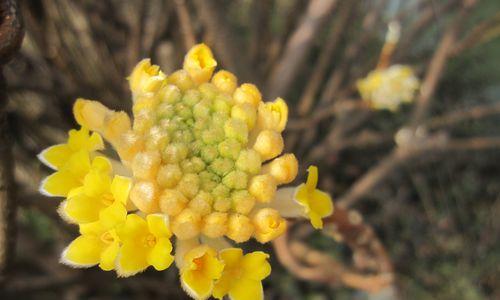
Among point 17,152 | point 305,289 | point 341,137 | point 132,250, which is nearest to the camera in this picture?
point 132,250

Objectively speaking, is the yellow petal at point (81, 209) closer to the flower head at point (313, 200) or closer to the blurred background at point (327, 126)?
the flower head at point (313, 200)

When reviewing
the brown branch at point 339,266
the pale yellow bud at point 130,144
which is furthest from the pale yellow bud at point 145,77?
the brown branch at point 339,266

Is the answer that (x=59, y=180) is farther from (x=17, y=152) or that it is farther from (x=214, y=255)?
(x=17, y=152)

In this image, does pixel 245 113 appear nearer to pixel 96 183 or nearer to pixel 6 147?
pixel 96 183

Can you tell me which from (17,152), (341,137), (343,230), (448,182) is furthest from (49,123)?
(448,182)

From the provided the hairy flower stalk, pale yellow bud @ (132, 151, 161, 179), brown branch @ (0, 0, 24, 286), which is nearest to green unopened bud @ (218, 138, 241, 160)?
the hairy flower stalk
